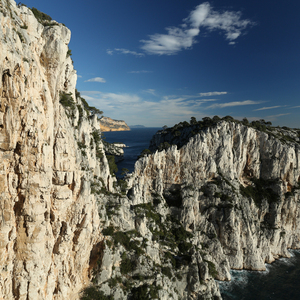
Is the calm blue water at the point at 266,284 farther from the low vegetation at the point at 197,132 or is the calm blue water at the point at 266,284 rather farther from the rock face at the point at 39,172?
the low vegetation at the point at 197,132

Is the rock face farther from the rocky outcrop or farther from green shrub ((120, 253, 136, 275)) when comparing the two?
the rocky outcrop

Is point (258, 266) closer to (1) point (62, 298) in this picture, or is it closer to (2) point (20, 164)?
(1) point (62, 298)

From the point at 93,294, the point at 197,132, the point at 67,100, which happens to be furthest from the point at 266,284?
the point at 67,100

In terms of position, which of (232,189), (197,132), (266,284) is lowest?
(266,284)

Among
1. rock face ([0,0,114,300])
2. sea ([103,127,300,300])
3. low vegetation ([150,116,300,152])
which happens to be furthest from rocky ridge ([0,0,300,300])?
sea ([103,127,300,300])

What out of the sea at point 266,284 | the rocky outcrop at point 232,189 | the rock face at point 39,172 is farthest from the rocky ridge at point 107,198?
the sea at point 266,284

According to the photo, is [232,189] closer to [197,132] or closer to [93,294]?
[197,132]
